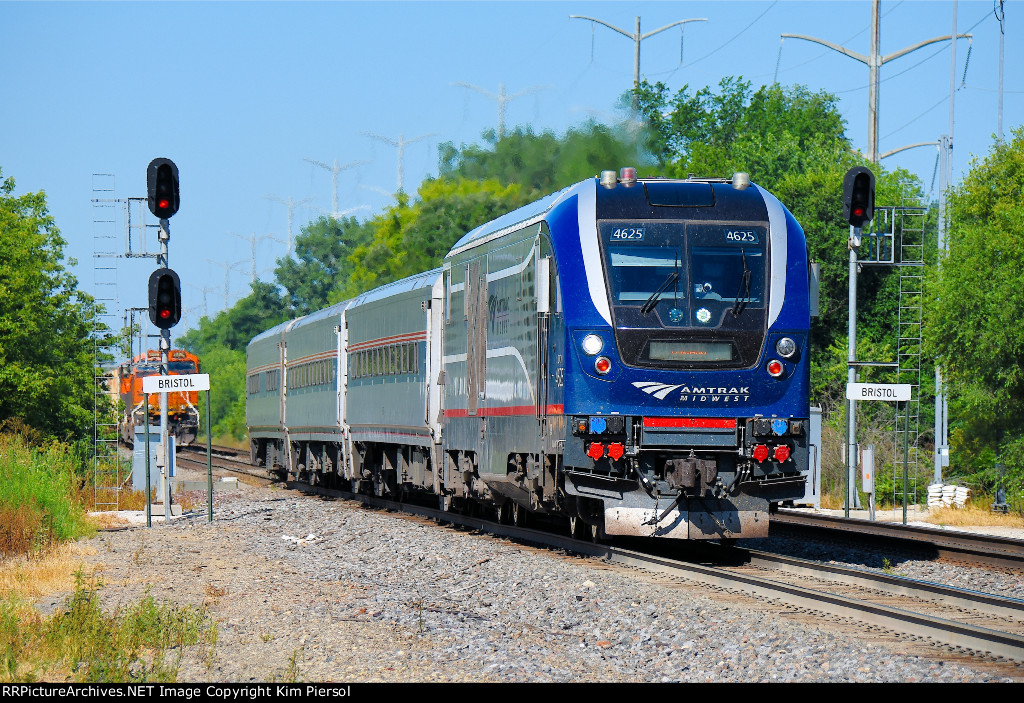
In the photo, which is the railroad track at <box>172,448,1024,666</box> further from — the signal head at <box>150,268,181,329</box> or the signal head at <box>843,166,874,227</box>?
the signal head at <box>843,166,874,227</box>

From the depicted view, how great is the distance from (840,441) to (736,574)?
19590mm

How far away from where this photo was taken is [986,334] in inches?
1097

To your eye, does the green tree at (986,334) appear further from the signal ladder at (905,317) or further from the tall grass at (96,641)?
the tall grass at (96,641)

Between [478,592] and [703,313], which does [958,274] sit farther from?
[478,592]

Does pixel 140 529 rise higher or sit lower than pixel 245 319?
lower

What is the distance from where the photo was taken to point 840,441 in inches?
1228

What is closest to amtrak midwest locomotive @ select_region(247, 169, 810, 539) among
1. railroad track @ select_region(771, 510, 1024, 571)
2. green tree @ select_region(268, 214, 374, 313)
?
railroad track @ select_region(771, 510, 1024, 571)

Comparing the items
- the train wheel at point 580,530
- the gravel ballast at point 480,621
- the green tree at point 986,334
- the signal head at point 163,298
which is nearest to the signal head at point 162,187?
the signal head at point 163,298

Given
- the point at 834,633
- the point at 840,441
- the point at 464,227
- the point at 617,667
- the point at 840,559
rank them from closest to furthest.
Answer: the point at 617,667 → the point at 834,633 → the point at 840,559 → the point at 840,441 → the point at 464,227

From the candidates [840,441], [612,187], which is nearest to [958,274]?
[840,441]

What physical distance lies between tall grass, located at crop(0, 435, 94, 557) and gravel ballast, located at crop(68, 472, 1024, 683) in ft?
2.85

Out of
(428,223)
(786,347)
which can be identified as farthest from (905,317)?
(786,347)

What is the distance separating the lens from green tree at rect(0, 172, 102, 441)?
33438 mm

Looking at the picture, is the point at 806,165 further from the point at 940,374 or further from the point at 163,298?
the point at 163,298
